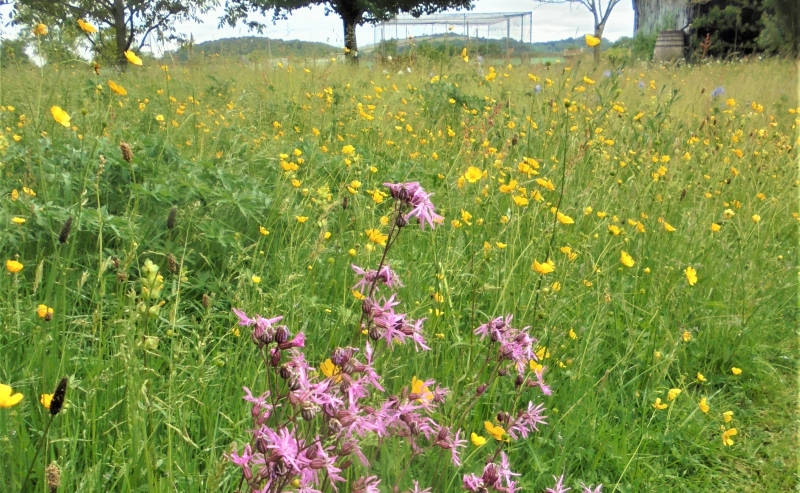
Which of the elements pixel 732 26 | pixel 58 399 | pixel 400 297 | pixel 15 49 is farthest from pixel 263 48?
pixel 732 26

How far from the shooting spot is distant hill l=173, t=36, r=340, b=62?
7691mm

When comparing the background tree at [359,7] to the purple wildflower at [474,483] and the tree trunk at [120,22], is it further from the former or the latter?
the purple wildflower at [474,483]

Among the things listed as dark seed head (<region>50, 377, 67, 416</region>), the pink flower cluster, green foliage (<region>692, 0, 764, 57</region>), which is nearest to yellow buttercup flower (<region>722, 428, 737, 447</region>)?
the pink flower cluster

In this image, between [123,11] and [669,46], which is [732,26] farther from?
[123,11]

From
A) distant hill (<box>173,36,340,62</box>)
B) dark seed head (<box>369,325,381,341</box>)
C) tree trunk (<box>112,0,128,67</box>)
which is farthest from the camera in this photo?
tree trunk (<box>112,0,128,67</box>)

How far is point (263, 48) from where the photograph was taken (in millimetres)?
8398

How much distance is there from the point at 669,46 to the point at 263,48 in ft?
35.1

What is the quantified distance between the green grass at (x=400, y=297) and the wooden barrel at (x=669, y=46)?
40.0 ft

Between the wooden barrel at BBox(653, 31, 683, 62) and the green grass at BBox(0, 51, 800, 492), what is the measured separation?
12.2m

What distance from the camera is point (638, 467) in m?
1.54

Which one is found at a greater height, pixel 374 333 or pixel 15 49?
pixel 15 49

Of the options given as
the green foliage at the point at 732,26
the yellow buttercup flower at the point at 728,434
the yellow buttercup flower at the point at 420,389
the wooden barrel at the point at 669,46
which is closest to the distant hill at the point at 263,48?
the yellow buttercup flower at the point at 728,434

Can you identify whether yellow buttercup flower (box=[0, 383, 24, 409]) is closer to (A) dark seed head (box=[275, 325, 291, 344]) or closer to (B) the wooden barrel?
(A) dark seed head (box=[275, 325, 291, 344])

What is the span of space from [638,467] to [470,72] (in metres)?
5.49
